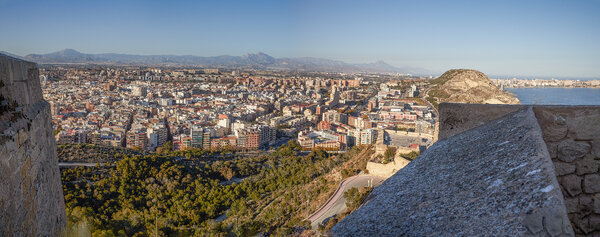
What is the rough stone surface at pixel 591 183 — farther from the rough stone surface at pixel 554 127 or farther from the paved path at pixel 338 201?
the paved path at pixel 338 201

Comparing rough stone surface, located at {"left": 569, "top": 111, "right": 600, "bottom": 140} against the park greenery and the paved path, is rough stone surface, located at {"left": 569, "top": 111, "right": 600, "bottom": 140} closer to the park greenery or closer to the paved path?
the park greenery

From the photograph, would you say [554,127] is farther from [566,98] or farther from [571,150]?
[566,98]

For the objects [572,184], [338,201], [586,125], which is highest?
[586,125]

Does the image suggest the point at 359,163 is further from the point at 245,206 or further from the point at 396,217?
the point at 396,217

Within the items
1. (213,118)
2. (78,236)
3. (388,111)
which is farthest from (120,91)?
(78,236)

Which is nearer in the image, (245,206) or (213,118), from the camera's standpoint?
(245,206)

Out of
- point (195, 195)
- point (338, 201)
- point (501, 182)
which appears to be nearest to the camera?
point (501, 182)

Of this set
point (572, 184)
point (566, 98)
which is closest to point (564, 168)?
point (572, 184)
